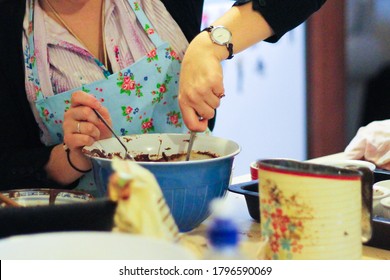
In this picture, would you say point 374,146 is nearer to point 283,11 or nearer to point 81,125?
point 283,11

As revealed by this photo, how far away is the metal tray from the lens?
98cm

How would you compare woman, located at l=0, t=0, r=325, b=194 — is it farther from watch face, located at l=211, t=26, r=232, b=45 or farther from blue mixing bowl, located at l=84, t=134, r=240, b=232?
blue mixing bowl, located at l=84, t=134, r=240, b=232

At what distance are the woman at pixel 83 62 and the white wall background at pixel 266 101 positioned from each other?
1.72 metres

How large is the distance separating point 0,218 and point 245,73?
257cm

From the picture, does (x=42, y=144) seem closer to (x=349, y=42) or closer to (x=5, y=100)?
(x=5, y=100)

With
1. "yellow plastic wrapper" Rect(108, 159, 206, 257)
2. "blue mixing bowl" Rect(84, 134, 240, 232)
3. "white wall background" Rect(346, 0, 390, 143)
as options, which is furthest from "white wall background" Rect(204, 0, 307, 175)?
"yellow plastic wrapper" Rect(108, 159, 206, 257)

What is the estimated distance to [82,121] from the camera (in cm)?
114

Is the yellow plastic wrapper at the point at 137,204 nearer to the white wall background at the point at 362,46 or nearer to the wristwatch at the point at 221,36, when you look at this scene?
the wristwatch at the point at 221,36

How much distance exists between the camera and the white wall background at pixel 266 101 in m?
3.17

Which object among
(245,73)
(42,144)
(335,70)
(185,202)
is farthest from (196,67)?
(335,70)

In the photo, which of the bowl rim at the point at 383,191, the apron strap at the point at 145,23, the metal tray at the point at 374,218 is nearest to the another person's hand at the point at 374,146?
the metal tray at the point at 374,218

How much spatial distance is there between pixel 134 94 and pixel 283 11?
1.17ft
